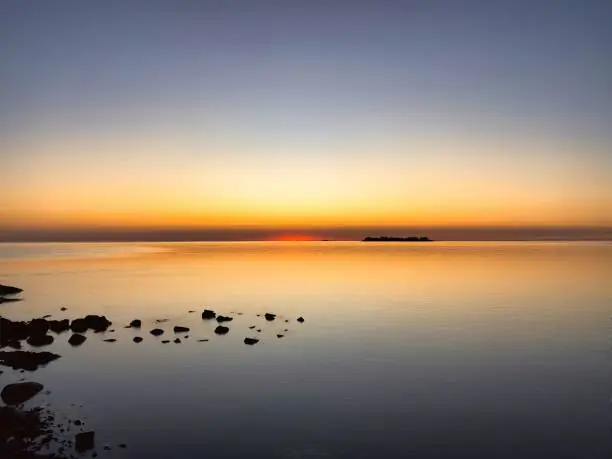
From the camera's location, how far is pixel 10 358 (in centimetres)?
3181

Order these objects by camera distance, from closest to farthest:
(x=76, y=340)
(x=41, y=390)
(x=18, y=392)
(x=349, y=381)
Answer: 1. (x=18, y=392)
2. (x=41, y=390)
3. (x=349, y=381)
4. (x=76, y=340)

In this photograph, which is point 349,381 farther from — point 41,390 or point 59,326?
point 59,326

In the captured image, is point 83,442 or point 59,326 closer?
point 83,442

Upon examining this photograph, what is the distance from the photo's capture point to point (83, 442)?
19234mm

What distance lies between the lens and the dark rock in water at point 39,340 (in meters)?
38.6

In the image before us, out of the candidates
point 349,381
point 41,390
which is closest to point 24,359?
point 41,390

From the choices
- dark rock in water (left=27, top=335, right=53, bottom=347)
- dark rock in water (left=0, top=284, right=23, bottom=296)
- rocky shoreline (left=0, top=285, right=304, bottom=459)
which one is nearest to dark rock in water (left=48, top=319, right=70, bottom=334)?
rocky shoreline (left=0, top=285, right=304, bottom=459)

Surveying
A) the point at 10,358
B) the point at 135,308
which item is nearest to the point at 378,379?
the point at 10,358

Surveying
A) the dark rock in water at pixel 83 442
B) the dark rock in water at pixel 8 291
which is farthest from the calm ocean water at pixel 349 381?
the dark rock in water at pixel 8 291

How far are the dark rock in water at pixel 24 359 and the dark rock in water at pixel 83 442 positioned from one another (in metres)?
14.3

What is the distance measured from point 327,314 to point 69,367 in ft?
97.0

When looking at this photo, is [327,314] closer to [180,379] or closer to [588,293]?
[180,379]

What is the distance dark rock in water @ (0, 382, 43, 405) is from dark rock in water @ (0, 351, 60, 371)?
5.97 metres

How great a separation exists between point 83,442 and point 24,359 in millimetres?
16068
